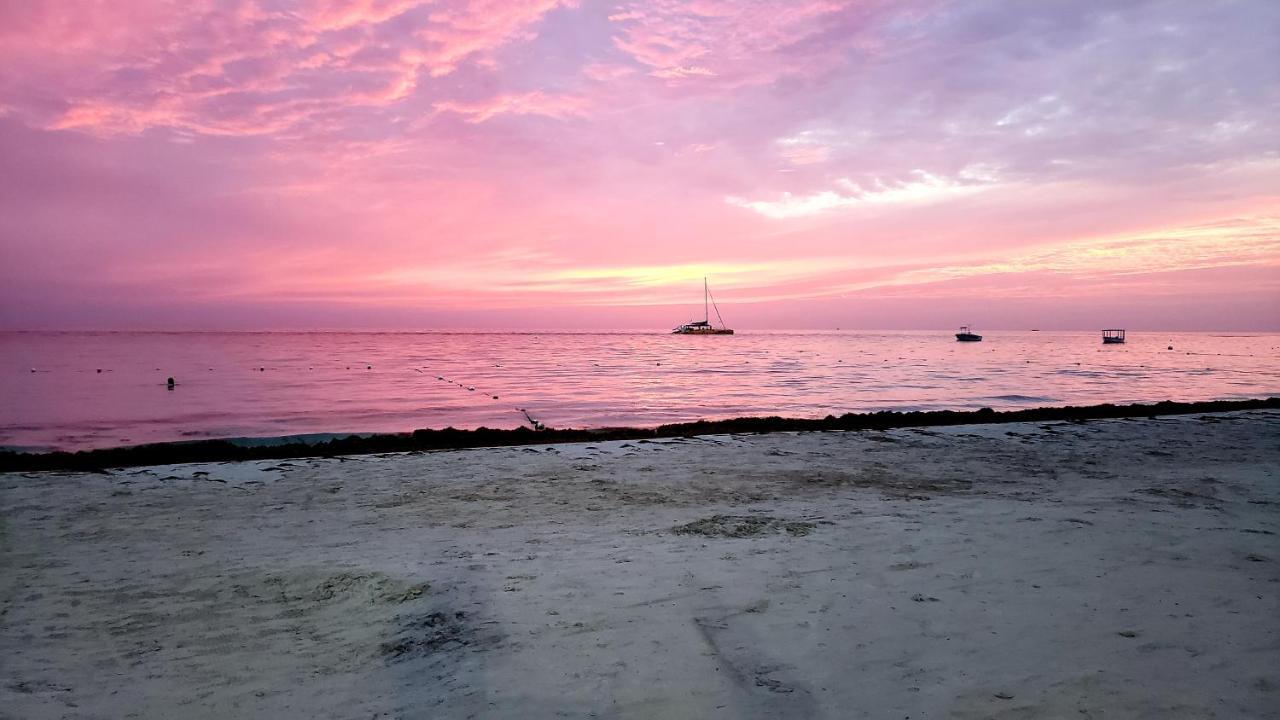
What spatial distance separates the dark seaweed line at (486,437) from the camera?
11.1m

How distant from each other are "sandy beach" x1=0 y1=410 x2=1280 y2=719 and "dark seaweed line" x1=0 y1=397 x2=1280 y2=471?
7.07 ft

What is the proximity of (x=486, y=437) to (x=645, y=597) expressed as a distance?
29.3 ft

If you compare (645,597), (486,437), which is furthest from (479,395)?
(645,597)

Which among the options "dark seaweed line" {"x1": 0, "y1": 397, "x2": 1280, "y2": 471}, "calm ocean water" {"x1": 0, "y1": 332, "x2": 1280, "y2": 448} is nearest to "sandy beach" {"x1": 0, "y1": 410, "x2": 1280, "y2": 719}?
"dark seaweed line" {"x1": 0, "y1": 397, "x2": 1280, "y2": 471}

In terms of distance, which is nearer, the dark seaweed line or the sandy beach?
the sandy beach

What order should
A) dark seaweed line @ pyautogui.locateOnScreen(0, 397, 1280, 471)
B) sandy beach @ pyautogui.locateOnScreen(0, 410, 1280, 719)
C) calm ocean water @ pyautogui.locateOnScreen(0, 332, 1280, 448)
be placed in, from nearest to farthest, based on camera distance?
sandy beach @ pyautogui.locateOnScreen(0, 410, 1280, 719)
dark seaweed line @ pyautogui.locateOnScreen(0, 397, 1280, 471)
calm ocean water @ pyautogui.locateOnScreen(0, 332, 1280, 448)

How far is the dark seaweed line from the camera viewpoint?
436 inches

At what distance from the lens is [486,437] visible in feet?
43.7

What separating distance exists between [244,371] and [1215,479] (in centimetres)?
4762

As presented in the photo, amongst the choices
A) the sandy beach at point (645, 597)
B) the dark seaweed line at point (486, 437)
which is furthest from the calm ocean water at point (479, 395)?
the sandy beach at point (645, 597)

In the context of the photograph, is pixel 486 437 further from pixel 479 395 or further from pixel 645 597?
pixel 479 395

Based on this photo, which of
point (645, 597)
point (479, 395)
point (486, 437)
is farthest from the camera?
point (479, 395)

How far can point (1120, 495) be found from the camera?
7.85 meters

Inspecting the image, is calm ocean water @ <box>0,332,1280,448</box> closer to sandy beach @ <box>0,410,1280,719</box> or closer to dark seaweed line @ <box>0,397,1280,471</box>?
dark seaweed line @ <box>0,397,1280,471</box>
